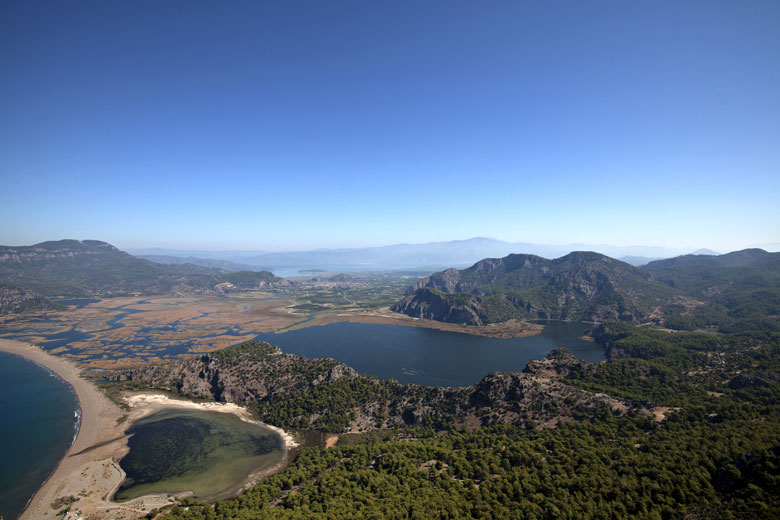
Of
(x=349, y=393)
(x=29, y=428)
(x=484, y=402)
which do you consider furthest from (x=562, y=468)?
(x=29, y=428)

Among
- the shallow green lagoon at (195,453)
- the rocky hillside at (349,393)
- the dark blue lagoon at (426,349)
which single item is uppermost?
the rocky hillside at (349,393)

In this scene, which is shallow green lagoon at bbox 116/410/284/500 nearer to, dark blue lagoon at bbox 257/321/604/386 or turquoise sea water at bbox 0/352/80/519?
turquoise sea water at bbox 0/352/80/519

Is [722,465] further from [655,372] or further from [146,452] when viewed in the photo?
[146,452]

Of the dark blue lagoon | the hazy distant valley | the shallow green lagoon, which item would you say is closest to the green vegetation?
the hazy distant valley

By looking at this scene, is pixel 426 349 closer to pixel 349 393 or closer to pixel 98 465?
pixel 349 393

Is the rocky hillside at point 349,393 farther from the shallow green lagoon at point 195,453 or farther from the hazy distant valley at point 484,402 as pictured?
the shallow green lagoon at point 195,453

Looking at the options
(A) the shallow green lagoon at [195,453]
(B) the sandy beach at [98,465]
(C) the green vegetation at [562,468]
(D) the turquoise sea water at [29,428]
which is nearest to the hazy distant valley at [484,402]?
(C) the green vegetation at [562,468]
